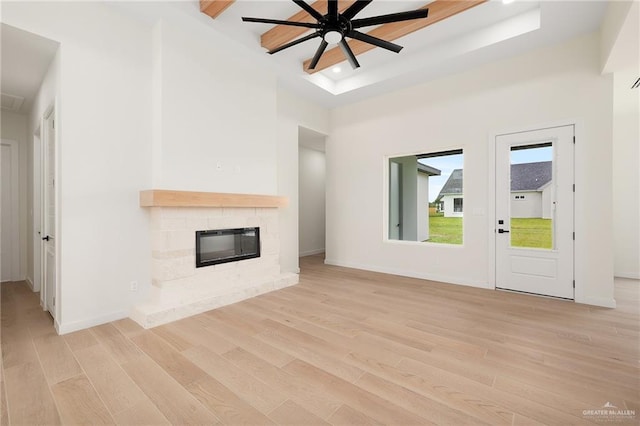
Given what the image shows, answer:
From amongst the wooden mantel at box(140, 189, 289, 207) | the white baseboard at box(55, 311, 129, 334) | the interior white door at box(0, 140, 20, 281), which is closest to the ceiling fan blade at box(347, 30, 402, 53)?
the wooden mantel at box(140, 189, 289, 207)

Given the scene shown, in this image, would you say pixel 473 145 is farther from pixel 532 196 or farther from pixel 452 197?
pixel 532 196

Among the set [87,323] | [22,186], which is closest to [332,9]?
[87,323]

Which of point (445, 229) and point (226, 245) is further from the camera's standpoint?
point (445, 229)

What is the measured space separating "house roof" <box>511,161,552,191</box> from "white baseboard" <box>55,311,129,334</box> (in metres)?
5.28

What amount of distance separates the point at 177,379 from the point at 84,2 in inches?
146

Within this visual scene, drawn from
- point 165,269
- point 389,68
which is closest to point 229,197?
point 165,269

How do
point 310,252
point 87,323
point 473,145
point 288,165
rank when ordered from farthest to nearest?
point 310,252 < point 288,165 < point 473,145 < point 87,323

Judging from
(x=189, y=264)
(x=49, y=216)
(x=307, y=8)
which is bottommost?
(x=189, y=264)

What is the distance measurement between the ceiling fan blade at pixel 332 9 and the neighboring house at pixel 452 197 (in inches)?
130

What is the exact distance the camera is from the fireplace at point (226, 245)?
3.56 m

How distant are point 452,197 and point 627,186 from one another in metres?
3.17

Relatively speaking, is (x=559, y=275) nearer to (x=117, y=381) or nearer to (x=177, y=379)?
(x=177, y=379)

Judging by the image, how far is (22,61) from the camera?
3.04m

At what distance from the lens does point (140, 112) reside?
3.25 m
